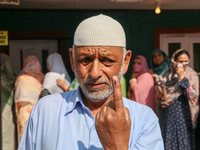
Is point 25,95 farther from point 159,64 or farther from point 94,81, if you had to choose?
point 94,81

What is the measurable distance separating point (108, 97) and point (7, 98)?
329 cm

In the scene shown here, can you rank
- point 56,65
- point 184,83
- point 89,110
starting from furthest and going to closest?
1. point 56,65
2. point 184,83
3. point 89,110

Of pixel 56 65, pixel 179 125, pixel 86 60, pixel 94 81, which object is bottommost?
pixel 179 125

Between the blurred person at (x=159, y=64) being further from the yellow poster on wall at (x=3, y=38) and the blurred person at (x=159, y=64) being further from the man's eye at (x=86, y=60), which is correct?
the man's eye at (x=86, y=60)

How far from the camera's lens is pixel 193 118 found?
4.24 m

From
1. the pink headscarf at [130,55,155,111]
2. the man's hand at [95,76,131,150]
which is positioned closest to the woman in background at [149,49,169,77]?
the pink headscarf at [130,55,155,111]

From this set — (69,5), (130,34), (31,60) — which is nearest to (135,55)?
(130,34)

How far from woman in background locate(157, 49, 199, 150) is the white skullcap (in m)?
3.07

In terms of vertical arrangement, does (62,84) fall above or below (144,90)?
above

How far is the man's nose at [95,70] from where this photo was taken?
1.32 metres

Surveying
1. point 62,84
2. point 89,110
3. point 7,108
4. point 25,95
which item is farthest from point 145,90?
point 89,110

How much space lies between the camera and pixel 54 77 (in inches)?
177

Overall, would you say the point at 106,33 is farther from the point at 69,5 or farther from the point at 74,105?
the point at 69,5

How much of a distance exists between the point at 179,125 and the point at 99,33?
338 centimetres
